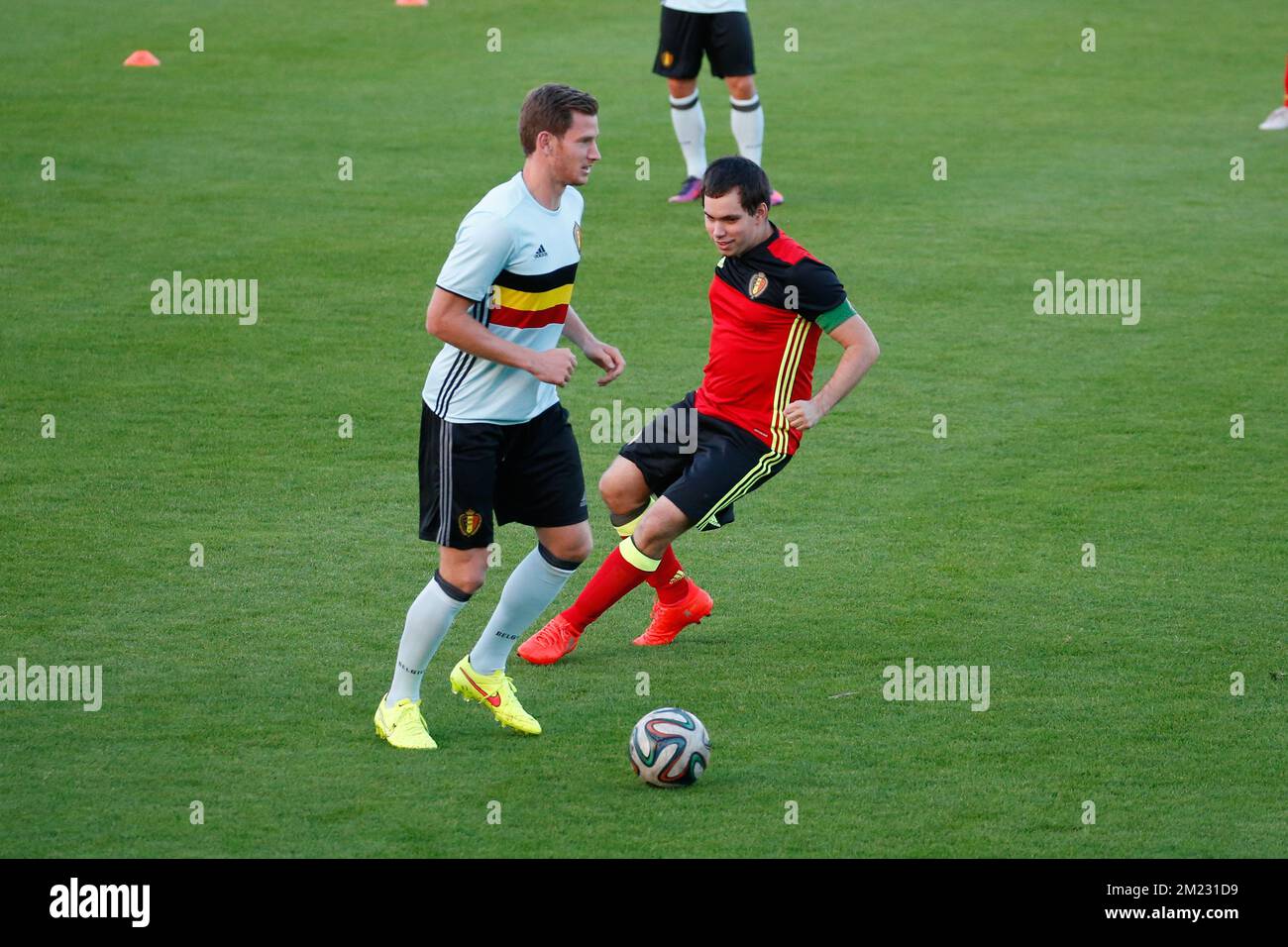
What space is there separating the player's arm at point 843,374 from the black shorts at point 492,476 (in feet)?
2.54

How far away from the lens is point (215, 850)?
15.0ft

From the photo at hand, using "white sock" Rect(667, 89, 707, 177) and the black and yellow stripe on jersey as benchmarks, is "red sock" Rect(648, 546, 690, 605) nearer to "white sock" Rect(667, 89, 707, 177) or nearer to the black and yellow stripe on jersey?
the black and yellow stripe on jersey

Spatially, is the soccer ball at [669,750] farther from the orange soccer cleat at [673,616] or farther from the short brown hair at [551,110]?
the short brown hair at [551,110]

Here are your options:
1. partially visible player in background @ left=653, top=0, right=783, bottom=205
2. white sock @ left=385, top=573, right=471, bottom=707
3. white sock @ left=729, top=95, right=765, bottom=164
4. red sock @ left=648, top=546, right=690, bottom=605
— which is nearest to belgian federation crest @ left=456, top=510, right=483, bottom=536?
white sock @ left=385, top=573, right=471, bottom=707

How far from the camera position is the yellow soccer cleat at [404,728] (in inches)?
209

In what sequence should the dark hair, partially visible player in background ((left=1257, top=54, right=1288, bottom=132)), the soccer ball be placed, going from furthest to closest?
partially visible player in background ((left=1257, top=54, right=1288, bottom=132))
the dark hair
the soccer ball

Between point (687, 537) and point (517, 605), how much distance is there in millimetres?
2011

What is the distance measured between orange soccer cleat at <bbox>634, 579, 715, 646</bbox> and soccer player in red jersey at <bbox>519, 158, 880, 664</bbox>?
0.07m

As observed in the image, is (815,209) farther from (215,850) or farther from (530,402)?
(215,850)

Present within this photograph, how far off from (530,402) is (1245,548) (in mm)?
3458

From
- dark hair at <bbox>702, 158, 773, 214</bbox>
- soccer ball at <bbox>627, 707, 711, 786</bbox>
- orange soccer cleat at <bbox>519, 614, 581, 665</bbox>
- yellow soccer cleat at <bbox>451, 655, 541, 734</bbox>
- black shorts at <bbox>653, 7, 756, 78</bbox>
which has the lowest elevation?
soccer ball at <bbox>627, 707, 711, 786</bbox>

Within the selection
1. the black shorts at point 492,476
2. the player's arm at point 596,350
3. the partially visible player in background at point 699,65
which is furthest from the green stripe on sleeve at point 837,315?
the partially visible player in background at point 699,65

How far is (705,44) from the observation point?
12.5m

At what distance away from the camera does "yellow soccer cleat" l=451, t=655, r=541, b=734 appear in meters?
5.47
